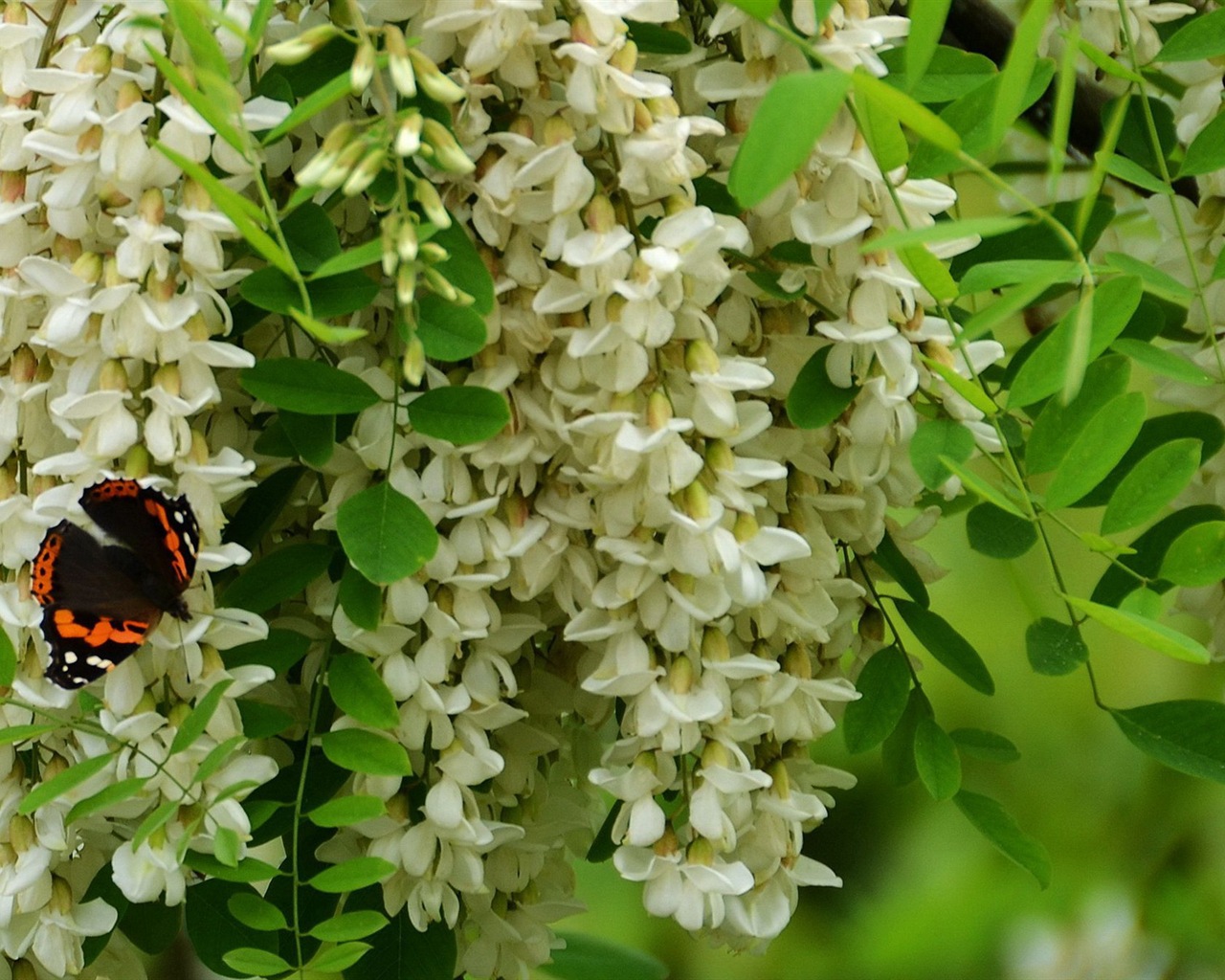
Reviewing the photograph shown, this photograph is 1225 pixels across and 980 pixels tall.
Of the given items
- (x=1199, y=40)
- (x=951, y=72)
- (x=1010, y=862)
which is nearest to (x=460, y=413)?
(x=951, y=72)

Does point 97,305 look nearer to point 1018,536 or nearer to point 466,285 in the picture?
point 466,285

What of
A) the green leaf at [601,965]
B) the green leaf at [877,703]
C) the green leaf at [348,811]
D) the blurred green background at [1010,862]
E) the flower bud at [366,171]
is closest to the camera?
the flower bud at [366,171]

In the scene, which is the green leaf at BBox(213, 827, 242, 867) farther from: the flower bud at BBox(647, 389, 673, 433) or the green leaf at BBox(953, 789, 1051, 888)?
the green leaf at BBox(953, 789, 1051, 888)

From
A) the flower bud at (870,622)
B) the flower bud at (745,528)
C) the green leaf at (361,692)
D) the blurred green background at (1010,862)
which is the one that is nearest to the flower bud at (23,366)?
the green leaf at (361,692)

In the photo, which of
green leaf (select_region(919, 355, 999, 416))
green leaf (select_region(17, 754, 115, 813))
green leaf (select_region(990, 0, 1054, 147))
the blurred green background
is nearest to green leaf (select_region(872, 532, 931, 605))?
green leaf (select_region(919, 355, 999, 416))

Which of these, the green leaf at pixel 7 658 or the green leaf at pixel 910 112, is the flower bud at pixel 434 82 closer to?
the green leaf at pixel 910 112
